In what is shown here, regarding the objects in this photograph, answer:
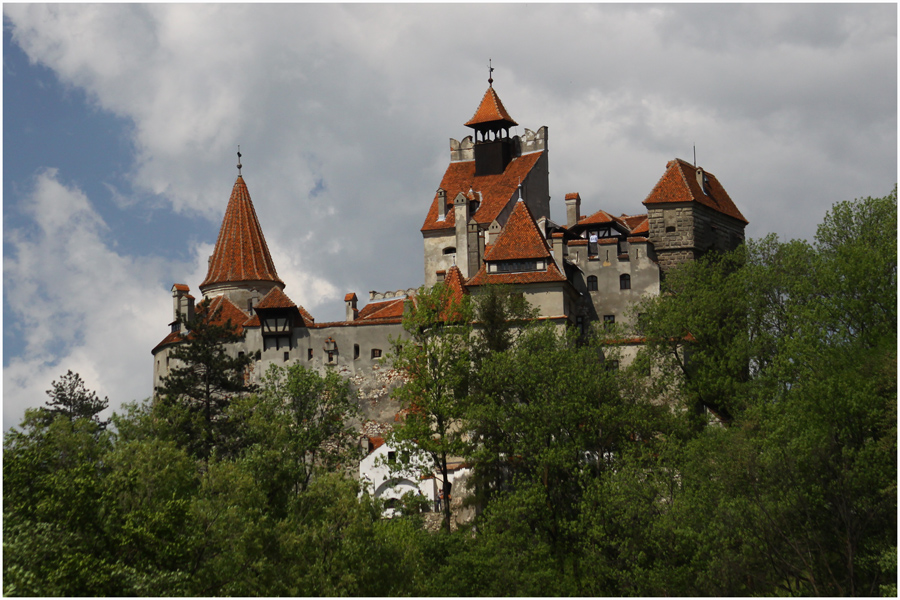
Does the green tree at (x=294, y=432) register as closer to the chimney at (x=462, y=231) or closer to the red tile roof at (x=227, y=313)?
the red tile roof at (x=227, y=313)

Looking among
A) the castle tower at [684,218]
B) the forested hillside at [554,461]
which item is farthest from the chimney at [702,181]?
the forested hillside at [554,461]

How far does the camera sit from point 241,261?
69.8 meters

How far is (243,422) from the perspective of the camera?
5125 cm

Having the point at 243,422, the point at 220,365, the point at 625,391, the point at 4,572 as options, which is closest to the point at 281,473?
the point at 243,422

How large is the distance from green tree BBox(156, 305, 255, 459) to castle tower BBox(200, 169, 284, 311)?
9.86 m

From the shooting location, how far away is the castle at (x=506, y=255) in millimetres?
57750

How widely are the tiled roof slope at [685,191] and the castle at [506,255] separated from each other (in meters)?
0.07

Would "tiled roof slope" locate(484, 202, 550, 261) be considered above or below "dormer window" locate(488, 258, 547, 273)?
above

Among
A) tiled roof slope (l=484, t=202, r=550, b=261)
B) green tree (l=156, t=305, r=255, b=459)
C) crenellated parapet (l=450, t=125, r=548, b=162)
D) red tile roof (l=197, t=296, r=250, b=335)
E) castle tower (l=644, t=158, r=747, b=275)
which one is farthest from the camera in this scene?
crenellated parapet (l=450, t=125, r=548, b=162)

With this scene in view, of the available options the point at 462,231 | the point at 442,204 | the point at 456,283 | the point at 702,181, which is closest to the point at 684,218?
the point at 702,181

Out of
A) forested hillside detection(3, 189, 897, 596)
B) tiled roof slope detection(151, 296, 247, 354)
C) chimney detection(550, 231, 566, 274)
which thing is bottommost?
forested hillside detection(3, 189, 897, 596)

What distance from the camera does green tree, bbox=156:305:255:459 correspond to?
170 ft

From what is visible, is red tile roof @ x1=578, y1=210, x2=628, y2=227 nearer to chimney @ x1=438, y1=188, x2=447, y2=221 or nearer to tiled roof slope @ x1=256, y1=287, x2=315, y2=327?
chimney @ x1=438, y1=188, x2=447, y2=221

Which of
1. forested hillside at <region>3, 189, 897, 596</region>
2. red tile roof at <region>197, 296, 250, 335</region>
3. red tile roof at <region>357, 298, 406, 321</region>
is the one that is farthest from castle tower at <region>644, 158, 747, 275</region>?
red tile roof at <region>197, 296, 250, 335</region>
